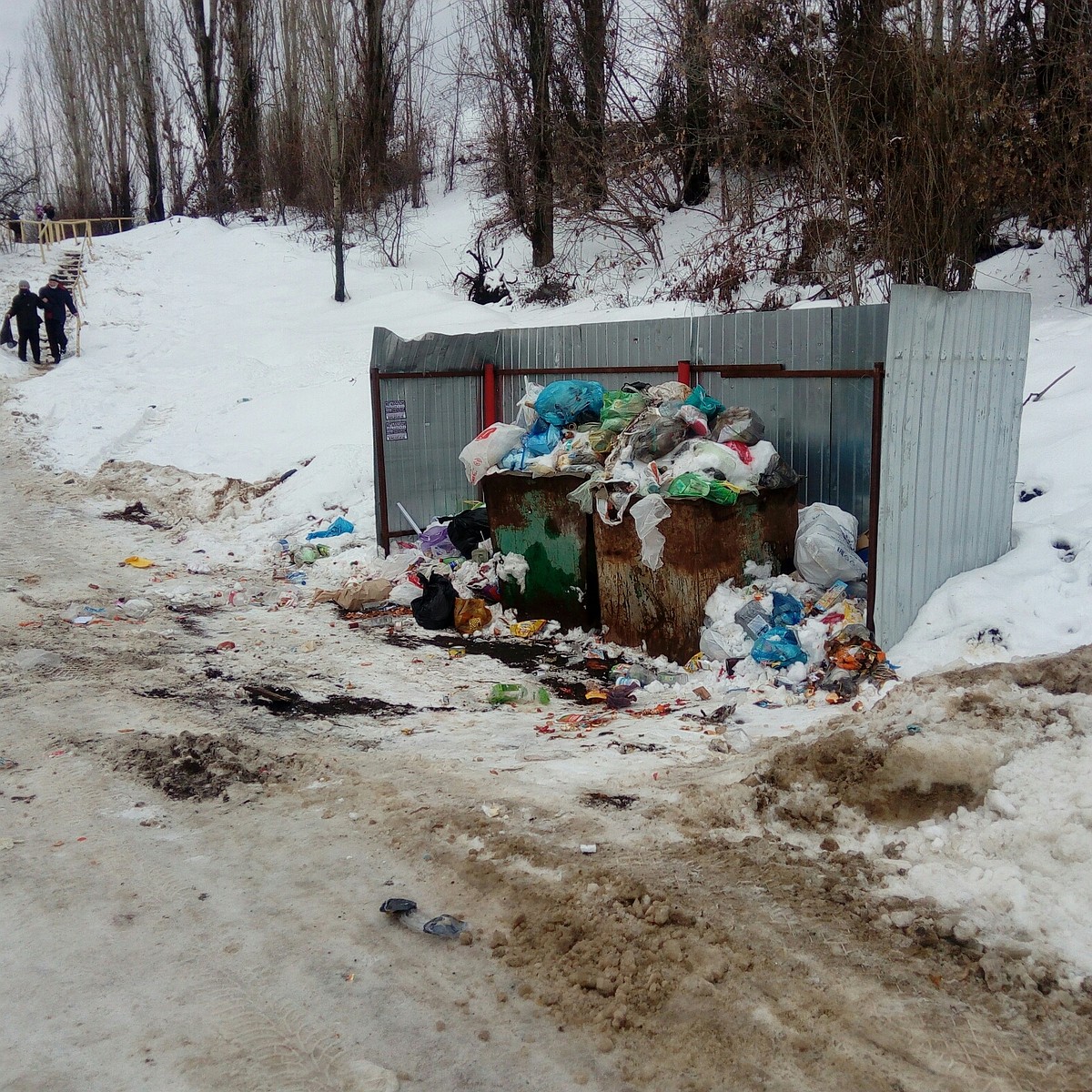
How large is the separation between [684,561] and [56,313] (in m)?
15.9

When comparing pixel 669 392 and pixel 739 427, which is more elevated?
pixel 669 392

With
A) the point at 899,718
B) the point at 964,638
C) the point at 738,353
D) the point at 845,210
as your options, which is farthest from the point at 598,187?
the point at 899,718

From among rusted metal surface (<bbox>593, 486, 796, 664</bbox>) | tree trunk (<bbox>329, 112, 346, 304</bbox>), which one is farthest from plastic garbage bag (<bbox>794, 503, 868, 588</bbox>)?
tree trunk (<bbox>329, 112, 346, 304</bbox>)

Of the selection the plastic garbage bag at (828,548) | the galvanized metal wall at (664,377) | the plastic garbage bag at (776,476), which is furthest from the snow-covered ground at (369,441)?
the plastic garbage bag at (776,476)

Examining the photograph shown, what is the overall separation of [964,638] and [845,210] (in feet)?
24.3

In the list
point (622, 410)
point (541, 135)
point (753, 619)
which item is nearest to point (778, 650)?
point (753, 619)

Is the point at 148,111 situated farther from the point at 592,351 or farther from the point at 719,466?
the point at 719,466

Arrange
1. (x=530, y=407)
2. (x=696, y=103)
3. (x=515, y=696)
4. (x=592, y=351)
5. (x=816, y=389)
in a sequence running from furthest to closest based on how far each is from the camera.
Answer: (x=696, y=103), (x=592, y=351), (x=530, y=407), (x=816, y=389), (x=515, y=696)

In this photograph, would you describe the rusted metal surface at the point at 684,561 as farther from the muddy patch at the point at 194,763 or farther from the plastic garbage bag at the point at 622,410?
the muddy patch at the point at 194,763

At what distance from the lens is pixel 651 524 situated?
20.0ft

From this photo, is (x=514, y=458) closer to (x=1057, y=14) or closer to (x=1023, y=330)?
(x=1023, y=330)

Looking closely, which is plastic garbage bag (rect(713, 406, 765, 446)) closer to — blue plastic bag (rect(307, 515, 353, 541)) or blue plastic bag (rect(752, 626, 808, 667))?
blue plastic bag (rect(752, 626, 808, 667))

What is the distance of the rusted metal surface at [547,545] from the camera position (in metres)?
6.94

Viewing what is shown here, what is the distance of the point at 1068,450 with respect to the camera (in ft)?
23.3
